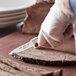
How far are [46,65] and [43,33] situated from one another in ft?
0.42

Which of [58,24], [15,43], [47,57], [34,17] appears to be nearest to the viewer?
[58,24]

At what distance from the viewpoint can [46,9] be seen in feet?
3.62

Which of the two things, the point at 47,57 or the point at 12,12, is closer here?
the point at 47,57

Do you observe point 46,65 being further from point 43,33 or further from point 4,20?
point 4,20

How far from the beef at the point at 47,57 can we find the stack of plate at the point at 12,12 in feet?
0.68

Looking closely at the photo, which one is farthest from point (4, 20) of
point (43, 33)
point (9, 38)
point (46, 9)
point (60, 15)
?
point (60, 15)

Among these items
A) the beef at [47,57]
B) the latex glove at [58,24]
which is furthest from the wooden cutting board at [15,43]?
the latex glove at [58,24]

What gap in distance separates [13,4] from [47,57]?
0.39 metres

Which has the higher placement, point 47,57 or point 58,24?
point 58,24

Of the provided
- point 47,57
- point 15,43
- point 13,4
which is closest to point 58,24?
point 47,57

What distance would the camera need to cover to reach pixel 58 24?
74 cm

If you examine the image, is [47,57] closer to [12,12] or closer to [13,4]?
[12,12]

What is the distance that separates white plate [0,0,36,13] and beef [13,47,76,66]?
0.24 metres

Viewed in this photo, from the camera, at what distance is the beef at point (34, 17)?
1.10 metres
